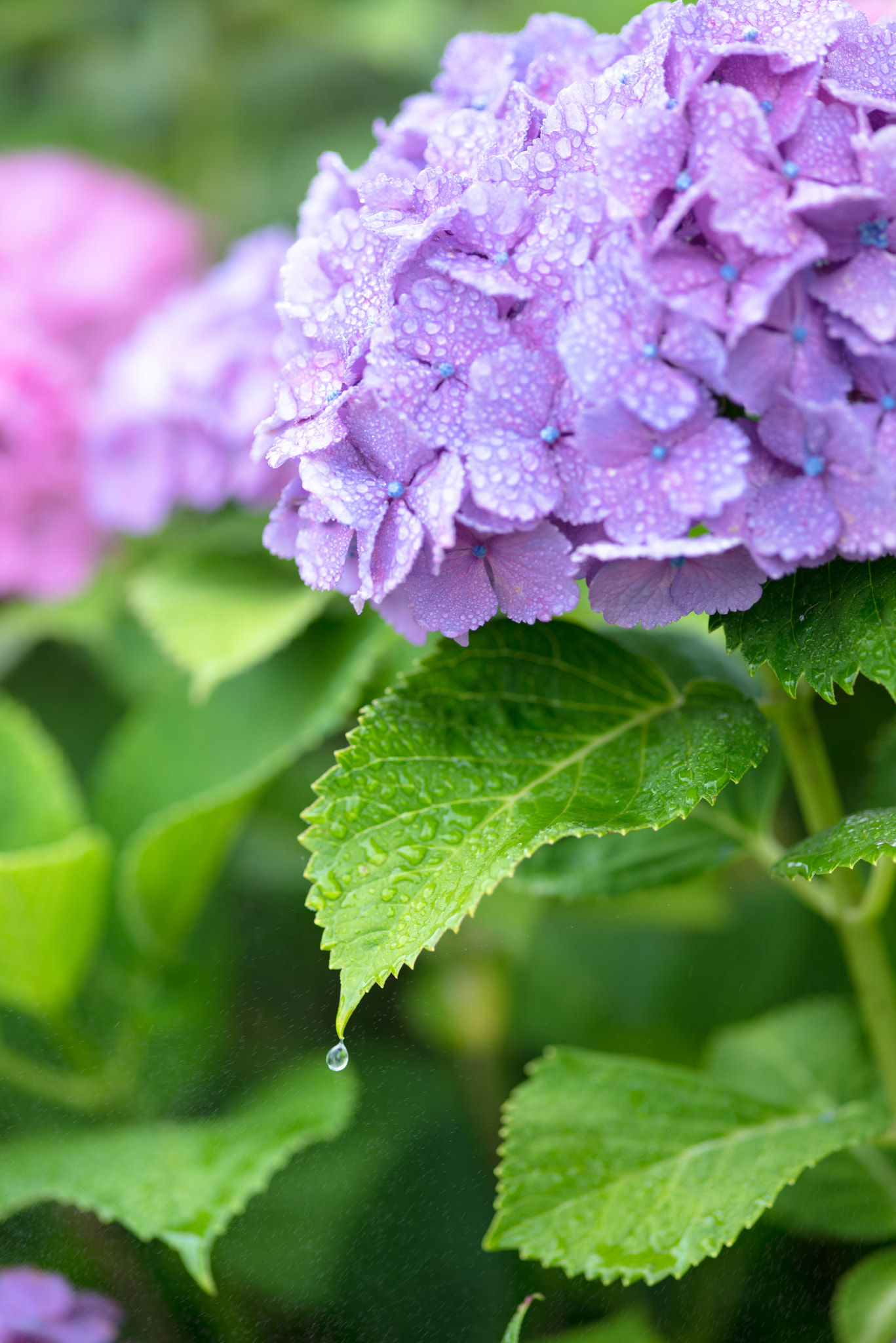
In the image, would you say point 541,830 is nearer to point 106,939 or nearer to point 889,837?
point 889,837

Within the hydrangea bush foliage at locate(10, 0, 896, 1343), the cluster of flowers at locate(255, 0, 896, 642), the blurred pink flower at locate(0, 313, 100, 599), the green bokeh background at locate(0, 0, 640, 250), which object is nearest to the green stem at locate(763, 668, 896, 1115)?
the hydrangea bush foliage at locate(10, 0, 896, 1343)

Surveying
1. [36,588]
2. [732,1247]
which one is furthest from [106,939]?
[732,1247]

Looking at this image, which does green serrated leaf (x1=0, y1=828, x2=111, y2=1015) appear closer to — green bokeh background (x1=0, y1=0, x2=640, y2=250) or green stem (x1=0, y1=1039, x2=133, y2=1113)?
green stem (x1=0, y1=1039, x2=133, y2=1113)

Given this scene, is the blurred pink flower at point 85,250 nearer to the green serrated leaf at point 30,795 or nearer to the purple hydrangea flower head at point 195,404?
the purple hydrangea flower head at point 195,404

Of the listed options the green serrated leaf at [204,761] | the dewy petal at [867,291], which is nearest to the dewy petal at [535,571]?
the dewy petal at [867,291]

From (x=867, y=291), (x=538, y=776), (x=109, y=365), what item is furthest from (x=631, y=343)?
(x=109, y=365)

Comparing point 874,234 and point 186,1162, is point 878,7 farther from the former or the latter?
point 186,1162
